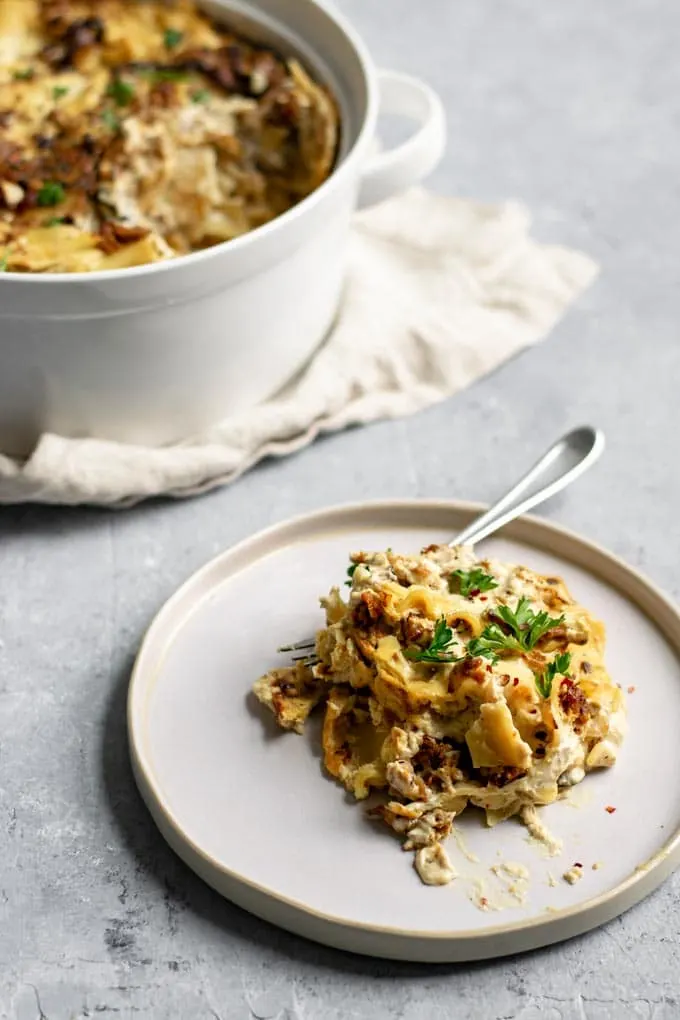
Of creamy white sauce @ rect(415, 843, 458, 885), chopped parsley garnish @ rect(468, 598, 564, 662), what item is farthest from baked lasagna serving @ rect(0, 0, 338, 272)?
creamy white sauce @ rect(415, 843, 458, 885)

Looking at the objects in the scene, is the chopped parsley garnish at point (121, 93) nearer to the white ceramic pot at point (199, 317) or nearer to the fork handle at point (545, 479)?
the white ceramic pot at point (199, 317)

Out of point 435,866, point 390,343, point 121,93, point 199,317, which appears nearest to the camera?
point 435,866

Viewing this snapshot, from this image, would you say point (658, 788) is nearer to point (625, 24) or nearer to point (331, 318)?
point (331, 318)

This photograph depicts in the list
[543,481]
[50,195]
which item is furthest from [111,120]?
[543,481]

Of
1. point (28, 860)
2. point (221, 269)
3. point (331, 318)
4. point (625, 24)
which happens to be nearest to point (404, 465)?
point (331, 318)

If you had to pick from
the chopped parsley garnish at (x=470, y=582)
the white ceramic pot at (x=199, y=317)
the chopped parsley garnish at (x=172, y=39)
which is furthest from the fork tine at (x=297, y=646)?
the chopped parsley garnish at (x=172, y=39)

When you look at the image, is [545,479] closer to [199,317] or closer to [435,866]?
[199,317]
